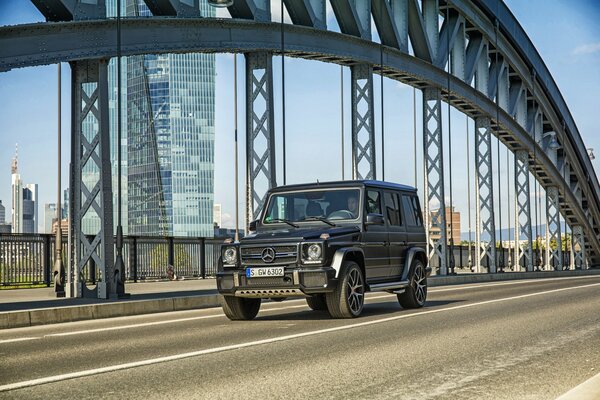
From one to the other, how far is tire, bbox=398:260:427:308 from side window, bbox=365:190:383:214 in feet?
5.03

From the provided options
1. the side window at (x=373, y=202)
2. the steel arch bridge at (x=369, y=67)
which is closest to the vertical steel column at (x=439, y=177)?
the steel arch bridge at (x=369, y=67)

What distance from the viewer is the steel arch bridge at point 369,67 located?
732 inches

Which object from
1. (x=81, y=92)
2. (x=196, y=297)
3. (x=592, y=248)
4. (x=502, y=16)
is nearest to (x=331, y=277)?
(x=196, y=297)

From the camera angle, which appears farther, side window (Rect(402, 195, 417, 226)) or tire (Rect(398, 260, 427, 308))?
side window (Rect(402, 195, 417, 226))

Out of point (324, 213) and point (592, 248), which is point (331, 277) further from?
point (592, 248)

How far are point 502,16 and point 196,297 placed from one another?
3408 cm

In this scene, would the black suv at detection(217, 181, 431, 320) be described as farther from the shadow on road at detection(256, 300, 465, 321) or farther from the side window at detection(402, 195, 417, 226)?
the shadow on road at detection(256, 300, 465, 321)

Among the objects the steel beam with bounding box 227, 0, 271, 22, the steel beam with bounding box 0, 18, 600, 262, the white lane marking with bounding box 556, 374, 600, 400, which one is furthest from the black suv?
the steel beam with bounding box 227, 0, 271, 22

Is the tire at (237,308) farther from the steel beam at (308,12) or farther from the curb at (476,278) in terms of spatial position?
the curb at (476,278)

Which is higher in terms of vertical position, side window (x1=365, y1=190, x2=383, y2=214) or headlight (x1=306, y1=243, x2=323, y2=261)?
side window (x1=365, y1=190, x2=383, y2=214)

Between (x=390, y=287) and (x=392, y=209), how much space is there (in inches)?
58.0

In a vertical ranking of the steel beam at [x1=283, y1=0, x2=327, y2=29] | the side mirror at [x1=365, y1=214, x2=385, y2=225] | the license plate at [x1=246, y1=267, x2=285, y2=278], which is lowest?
the license plate at [x1=246, y1=267, x2=285, y2=278]

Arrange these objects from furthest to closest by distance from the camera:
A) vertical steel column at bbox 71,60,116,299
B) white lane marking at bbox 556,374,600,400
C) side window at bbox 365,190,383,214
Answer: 1. vertical steel column at bbox 71,60,116,299
2. side window at bbox 365,190,383,214
3. white lane marking at bbox 556,374,600,400

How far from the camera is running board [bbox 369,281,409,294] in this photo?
45.4ft
